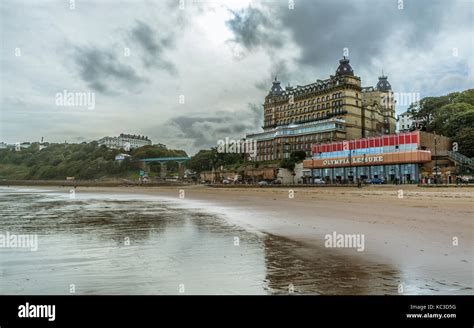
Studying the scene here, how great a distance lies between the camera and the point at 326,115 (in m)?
122

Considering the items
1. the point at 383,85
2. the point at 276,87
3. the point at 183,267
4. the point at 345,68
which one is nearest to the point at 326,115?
the point at 345,68

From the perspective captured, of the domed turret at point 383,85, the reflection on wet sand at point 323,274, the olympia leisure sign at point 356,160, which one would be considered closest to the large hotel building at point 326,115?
the domed turret at point 383,85

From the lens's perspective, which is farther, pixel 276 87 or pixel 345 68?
pixel 276 87

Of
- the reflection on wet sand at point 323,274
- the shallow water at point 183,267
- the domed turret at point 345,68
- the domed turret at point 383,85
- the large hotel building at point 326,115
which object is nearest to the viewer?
the reflection on wet sand at point 323,274

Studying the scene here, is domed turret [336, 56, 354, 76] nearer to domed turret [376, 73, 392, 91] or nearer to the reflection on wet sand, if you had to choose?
domed turret [376, 73, 392, 91]

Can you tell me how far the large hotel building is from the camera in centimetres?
11062

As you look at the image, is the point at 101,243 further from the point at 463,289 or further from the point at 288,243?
the point at 463,289

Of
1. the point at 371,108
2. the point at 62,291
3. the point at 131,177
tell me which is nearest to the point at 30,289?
the point at 62,291

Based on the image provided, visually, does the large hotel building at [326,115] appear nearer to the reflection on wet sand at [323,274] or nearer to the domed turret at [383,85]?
the domed turret at [383,85]

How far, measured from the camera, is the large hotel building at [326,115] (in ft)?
363

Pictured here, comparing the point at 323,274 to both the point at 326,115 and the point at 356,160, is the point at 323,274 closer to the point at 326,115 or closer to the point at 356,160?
the point at 356,160

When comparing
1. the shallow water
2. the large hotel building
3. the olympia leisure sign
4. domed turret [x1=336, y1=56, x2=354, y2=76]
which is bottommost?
the shallow water

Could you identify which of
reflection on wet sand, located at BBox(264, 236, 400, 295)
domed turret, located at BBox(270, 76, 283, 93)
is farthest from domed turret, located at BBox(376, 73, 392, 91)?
reflection on wet sand, located at BBox(264, 236, 400, 295)

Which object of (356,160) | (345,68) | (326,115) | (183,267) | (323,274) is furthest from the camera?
(345,68)
